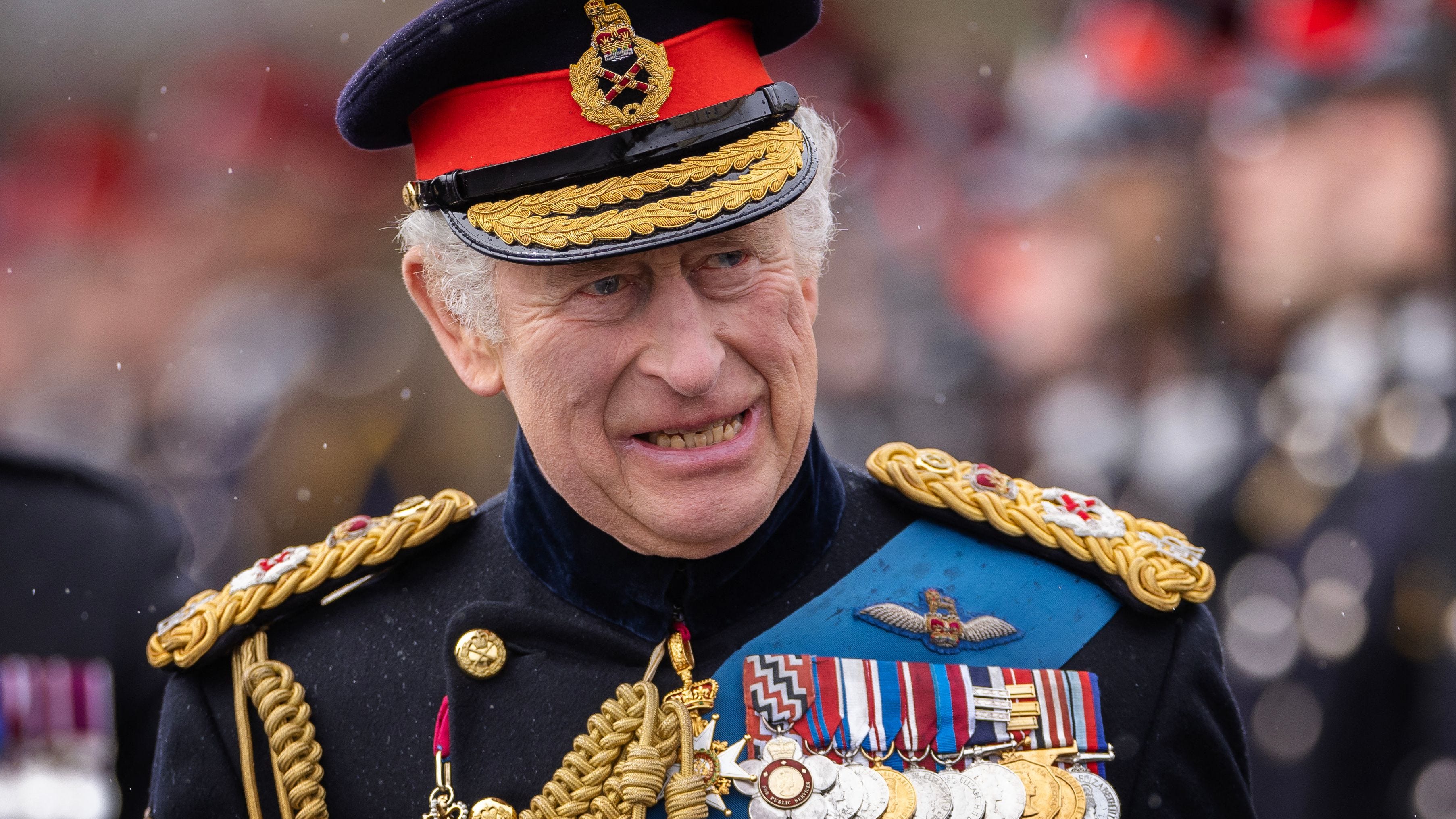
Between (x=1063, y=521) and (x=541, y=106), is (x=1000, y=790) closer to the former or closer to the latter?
(x=1063, y=521)

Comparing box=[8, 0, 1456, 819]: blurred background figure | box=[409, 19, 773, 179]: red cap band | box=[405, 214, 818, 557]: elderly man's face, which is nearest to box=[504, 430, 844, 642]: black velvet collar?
box=[405, 214, 818, 557]: elderly man's face

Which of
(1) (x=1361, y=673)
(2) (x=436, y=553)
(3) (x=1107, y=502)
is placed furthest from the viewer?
(3) (x=1107, y=502)

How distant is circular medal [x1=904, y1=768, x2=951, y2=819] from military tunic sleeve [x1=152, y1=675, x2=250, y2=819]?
3.72ft

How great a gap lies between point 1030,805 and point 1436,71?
15.9 feet

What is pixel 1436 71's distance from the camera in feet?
19.5

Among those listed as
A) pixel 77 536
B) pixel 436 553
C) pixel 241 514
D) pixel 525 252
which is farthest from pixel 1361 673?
pixel 241 514

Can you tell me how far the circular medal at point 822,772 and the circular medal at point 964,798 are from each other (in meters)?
0.18

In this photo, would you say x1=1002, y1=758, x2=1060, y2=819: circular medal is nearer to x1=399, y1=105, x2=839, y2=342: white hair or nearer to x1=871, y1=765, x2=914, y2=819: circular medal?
x1=871, y1=765, x2=914, y2=819: circular medal

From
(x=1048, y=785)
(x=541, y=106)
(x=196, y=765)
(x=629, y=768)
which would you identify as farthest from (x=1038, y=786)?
(x=196, y=765)

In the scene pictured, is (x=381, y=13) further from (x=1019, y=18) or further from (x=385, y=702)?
(x=385, y=702)

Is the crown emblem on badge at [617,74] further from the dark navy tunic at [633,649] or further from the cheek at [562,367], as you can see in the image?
the dark navy tunic at [633,649]

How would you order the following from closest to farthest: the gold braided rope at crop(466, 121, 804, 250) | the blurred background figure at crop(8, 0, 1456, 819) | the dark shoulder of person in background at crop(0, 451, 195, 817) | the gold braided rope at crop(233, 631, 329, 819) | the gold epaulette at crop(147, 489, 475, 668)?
1. the gold braided rope at crop(466, 121, 804, 250)
2. the gold braided rope at crop(233, 631, 329, 819)
3. the gold epaulette at crop(147, 489, 475, 668)
4. the dark shoulder of person in background at crop(0, 451, 195, 817)
5. the blurred background figure at crop(8, 0, 1456, 819)

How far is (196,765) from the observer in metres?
2.54

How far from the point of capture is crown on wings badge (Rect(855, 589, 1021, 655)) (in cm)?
246
